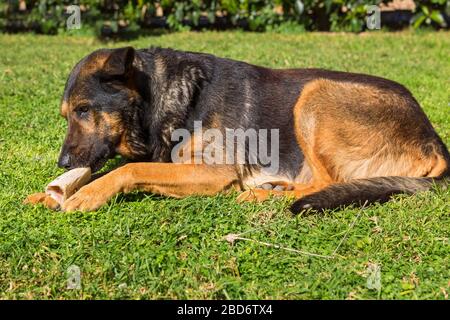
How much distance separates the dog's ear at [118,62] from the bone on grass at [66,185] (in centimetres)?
84

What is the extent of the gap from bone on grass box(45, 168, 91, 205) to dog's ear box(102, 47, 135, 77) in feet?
2.75

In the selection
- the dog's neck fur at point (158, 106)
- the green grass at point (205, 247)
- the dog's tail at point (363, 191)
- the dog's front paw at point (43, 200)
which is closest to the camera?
the green grass at point (205, 247)

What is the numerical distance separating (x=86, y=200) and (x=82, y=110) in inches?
34.0

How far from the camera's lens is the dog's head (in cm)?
537

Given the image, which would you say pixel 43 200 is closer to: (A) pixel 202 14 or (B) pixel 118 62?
(B) pixel 118 62

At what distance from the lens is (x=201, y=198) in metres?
5.29

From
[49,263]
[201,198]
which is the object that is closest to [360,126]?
[201,198]

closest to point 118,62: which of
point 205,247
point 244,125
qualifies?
point 244,125

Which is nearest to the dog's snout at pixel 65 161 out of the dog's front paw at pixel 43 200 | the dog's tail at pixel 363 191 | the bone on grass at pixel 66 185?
the bone on grass at pixel 66 185

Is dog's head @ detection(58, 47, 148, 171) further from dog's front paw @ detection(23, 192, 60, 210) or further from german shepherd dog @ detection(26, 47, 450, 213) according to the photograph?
dog's front paw @ detection(23, 192, 60, 210)

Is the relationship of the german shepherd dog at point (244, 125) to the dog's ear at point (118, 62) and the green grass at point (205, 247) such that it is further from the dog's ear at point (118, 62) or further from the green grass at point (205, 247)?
the green grass at point (205, 247)

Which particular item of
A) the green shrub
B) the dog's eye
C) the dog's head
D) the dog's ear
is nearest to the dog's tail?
the dog's head

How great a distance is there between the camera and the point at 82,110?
5414 mm

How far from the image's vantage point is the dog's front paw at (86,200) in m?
4.93
